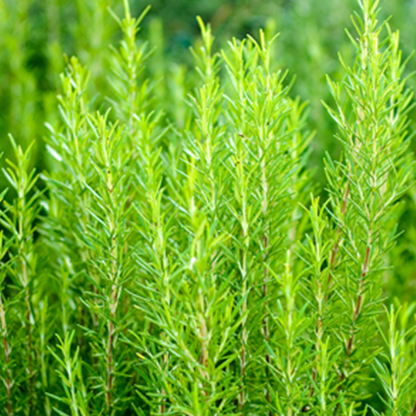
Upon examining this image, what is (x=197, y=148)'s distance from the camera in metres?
0.49

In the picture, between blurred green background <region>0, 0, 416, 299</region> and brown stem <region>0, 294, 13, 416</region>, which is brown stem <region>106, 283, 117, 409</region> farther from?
blurred green background <region>0, 0, 416, 299</region>

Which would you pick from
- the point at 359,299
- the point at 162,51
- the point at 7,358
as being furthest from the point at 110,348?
the point at 162,51

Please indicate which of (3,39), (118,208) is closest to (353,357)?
(118,208)

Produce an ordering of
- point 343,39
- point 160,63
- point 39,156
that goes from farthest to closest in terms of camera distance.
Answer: point 343,39 < point 160,63 < point 39,156

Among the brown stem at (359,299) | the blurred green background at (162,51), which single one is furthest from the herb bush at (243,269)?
the blurred green background at (162,51)

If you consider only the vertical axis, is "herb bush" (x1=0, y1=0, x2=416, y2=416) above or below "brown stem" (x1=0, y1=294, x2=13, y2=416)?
above

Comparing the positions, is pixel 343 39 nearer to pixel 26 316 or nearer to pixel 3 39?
pixel 3 39

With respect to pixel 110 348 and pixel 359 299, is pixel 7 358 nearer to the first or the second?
pixel 110 348

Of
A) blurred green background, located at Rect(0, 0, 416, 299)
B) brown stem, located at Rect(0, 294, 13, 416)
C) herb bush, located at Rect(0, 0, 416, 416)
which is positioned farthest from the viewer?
blurred green background, located at Rect(0, 0, 416, 299)

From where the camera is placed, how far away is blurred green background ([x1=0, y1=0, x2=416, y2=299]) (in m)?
1.07

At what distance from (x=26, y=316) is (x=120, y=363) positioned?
149mm

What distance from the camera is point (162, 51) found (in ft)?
4.55

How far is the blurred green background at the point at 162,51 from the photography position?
1.07 meters

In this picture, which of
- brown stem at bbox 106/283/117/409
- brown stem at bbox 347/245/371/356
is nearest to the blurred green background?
brown stem at bbox 347/245/371/356
